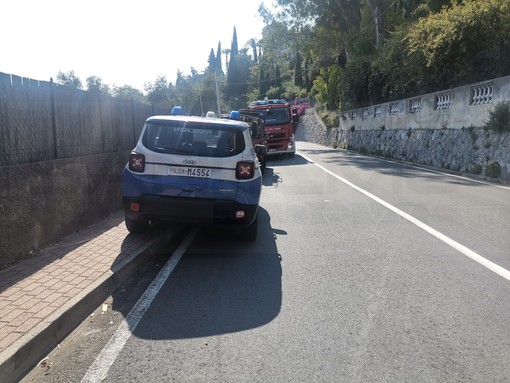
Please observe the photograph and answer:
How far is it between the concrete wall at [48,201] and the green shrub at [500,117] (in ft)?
38.6

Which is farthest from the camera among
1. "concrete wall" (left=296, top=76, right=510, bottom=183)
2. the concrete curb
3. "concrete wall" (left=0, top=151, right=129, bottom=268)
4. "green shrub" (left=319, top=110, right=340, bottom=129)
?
"green shrub" (left=319, top=110, right=340, bottom=129)

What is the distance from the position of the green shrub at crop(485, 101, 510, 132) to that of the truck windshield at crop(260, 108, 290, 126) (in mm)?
10562

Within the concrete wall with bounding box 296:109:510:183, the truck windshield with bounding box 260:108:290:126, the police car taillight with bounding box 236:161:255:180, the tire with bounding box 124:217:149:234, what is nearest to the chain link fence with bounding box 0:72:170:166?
the tire with bounding box 124:217:149:234

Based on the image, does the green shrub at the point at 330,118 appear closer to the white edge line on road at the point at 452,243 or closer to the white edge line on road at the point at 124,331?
the white edge line on road at the point at 452,243

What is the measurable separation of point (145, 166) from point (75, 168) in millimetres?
1661

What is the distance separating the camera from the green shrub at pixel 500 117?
13.8m

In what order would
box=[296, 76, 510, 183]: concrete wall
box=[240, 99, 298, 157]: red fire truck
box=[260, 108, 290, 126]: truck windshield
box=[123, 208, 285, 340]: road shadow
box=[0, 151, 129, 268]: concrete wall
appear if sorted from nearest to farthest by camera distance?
box=[123, 208, 285, 340]: road shadow
box=[0, 151, 129, 268]: concrete wall
box=[296, 76, 510, 183]: concrete wall
box=[240, 99, 298, 157]: red fire truck
box=[260, 108, 290, 126]: truck windshield

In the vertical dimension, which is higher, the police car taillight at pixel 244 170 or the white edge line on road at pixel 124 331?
the police car taillight at pixel 244 170

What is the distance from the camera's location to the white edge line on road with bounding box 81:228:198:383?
3.26 m

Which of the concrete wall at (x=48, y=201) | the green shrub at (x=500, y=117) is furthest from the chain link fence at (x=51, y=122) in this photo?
the green shrub at (x=500, y=117)

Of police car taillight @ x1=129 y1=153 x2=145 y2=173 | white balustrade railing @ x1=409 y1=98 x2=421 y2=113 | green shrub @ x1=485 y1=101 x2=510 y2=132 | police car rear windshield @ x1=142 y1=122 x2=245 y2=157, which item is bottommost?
police car taillight @ x1=129 y1=153 x2=145 y2=173

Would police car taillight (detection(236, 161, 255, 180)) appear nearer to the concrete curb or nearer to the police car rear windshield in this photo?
the police car rear windshield

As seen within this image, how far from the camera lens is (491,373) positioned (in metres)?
3.21

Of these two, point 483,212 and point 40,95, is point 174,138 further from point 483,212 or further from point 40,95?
point 483,212
